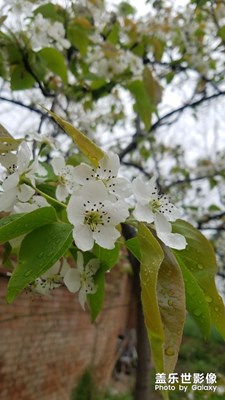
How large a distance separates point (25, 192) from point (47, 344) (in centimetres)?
254

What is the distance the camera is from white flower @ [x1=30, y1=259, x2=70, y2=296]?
2.48 ft

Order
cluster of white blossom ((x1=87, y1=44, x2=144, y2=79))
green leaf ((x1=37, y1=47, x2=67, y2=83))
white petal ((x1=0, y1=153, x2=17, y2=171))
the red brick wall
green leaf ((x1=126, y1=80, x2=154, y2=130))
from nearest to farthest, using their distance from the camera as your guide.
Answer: white petal ((x1=0, y1=153, x2=17, y2=171)) < green leaf ((x1=37, y1=47, x2=67, y2=83)) < green leaf ((x1=126, y1=80, x2=154, y2=130)) < cluster of white blossom ((x1=87, y1=44, x2=144, y2=79)) < the red brick wall

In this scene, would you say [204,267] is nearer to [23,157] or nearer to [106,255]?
[106,255]

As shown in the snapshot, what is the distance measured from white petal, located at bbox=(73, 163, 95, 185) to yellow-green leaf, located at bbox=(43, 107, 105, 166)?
0.06 ft

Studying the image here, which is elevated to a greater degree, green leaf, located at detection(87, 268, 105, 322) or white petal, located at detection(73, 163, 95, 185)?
white petal, located at detection(73, 163, 95, 185)

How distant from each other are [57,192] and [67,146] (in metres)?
1.53

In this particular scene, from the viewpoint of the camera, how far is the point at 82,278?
0.72 metres

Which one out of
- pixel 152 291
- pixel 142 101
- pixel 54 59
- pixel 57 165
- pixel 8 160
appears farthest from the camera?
pixel 142 101

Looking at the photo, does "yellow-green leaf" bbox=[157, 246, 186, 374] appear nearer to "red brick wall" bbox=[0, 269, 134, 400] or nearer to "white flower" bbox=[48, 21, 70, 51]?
"white flower" bbox=[48, 21, 70, 51]

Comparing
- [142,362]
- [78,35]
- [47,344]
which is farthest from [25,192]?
[47,344]

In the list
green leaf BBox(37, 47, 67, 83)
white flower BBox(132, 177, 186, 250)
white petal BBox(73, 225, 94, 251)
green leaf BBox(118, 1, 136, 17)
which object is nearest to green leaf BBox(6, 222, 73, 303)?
white petal BBox(73, 225, 94, 251)

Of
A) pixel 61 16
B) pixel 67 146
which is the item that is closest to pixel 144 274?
pixel 61 16

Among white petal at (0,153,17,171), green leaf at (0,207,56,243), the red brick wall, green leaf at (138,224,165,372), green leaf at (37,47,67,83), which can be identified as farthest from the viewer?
the red brick wall

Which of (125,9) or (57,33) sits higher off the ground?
(125,9)
